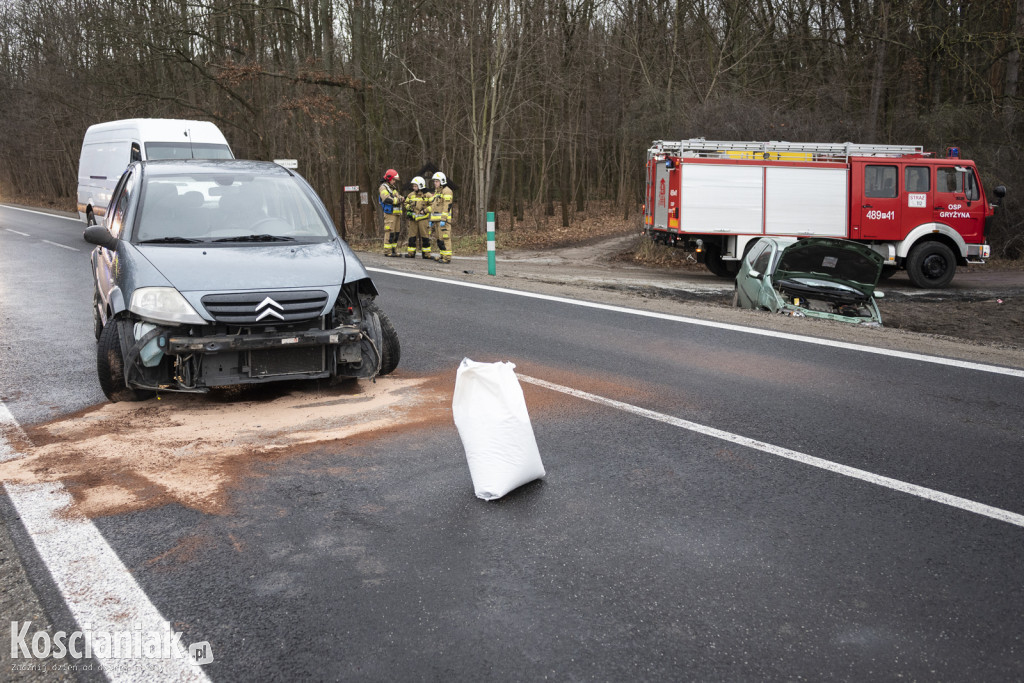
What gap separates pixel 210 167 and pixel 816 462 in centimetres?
576

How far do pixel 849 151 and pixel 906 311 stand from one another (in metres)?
5.23

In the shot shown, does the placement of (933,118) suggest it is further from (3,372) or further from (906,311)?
(3,372)

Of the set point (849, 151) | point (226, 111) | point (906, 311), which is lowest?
Answer: point (906, 311)

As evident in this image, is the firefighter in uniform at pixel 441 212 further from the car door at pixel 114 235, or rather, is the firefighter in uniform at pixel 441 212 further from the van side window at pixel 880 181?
the car door at pixel 114 235

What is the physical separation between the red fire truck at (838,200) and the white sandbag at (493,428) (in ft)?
48.0

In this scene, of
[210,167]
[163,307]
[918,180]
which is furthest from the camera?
[918,180]

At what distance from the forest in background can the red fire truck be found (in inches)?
213

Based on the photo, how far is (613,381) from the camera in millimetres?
7543

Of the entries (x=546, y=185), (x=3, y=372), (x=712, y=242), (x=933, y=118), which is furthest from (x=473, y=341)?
(x=546, y=185)

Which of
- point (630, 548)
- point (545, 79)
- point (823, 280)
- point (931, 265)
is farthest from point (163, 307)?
point (545, 79)

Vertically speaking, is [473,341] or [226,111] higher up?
[226,111]

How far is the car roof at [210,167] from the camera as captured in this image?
7910 mm

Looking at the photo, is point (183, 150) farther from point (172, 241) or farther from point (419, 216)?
point (172, 241)

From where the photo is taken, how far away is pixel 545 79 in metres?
32.8
